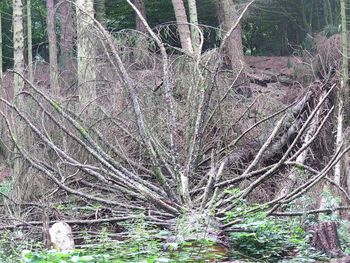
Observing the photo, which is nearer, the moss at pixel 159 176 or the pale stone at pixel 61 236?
the pale stone at pixel 61 236

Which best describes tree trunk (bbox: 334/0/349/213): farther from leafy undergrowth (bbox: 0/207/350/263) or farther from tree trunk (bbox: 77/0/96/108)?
tree trunk (bbox: 77/0/96/108)

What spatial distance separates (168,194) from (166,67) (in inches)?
76.9

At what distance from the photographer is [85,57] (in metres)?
9.53

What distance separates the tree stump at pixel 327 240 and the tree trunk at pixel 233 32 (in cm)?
665

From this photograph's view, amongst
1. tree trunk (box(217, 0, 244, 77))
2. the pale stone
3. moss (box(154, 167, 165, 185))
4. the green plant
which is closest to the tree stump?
the green plant

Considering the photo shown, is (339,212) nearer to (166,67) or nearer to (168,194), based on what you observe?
(168,194)

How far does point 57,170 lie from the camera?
30.8 feet

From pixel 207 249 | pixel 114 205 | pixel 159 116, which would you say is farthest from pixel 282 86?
pixel 207 249

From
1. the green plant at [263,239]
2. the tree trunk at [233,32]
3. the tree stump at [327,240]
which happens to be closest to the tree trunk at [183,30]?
the tree trunk at [233,32]

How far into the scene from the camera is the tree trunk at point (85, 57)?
31.1 feet

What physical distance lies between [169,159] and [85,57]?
6.93ft

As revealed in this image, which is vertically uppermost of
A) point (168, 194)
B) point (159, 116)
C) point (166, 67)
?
point (166, 67)

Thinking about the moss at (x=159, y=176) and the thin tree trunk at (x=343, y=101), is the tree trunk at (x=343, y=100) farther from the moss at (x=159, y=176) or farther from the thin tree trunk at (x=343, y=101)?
the moss at (x=159, y=176)

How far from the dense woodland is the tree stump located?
0.01 metres
